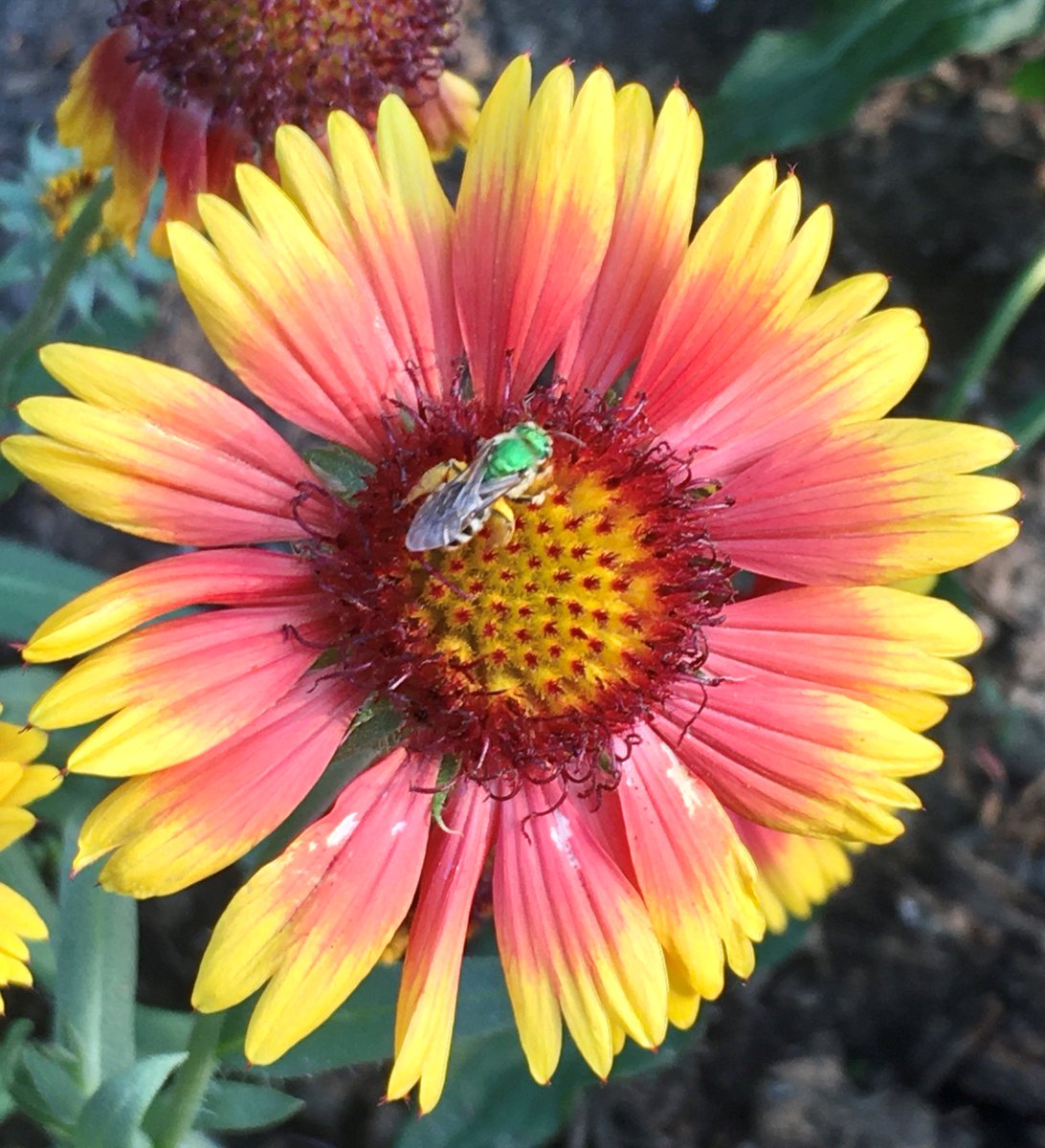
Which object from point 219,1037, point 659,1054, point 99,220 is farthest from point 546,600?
point 659,1054

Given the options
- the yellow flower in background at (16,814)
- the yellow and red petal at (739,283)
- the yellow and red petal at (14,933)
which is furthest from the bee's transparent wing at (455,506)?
the yellow and red petal at (14,933)

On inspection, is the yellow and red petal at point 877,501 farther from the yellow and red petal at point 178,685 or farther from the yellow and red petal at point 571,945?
the yellow and red petal at point 178,685

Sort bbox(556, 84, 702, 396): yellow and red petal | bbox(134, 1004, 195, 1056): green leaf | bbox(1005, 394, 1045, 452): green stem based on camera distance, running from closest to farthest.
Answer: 1. bbox(556, 84, 702, 396): yellow and red petal
2. bbox(134, 1004, 195, 1056): green leaf
3. bbox(1005, 394, 1045, 452): green stem

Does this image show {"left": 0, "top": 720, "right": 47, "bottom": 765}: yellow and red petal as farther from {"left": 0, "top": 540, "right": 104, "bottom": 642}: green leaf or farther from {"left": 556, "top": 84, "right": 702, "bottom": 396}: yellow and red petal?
{"left": 556, "top": 84, "right": 702, "bottom": 396}: yellow and red petal

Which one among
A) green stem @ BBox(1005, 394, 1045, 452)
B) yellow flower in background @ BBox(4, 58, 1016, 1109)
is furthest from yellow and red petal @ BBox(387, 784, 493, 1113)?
green stem @ BBox(1005, 394, 1045, 452)

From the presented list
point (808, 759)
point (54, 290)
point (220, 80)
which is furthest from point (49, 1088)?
point (220, 80)
